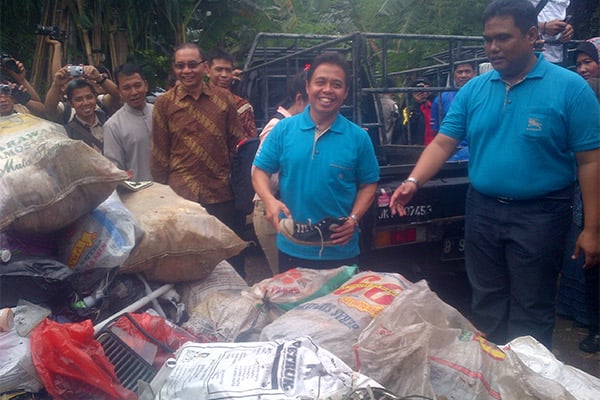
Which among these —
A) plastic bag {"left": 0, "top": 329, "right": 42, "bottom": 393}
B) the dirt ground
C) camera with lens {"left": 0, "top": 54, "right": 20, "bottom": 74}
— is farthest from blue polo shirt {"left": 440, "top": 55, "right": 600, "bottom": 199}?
camera with lens {"left": 0, "top": 54, "right": 20, "bottom": 74}

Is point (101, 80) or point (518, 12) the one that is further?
point (101, 80)

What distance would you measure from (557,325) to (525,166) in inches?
82.2

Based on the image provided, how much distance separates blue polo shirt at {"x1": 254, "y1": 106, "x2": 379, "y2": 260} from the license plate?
108 centimetres

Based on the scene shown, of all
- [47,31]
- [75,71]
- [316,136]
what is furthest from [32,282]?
[47,31]

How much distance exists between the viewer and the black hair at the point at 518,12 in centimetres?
271

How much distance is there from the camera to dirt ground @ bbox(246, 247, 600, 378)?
3.75 m

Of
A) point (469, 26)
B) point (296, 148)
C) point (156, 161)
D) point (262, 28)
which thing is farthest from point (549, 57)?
Result: point (469, 26)

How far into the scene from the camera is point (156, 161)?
3955 mm

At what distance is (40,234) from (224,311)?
0.80 meters

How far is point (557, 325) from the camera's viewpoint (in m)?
4.32

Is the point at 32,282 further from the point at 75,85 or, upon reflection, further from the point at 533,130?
the point at 75,85

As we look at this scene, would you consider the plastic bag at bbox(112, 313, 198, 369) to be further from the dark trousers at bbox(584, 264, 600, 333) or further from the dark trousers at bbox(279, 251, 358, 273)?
the dark trousers at bbox(584, 264, 600, 333)

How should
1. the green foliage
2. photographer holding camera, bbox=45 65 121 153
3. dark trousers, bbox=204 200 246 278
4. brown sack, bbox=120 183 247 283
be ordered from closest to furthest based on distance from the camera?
1. brown sack, bbox=120 183 247 283
2. dark trousers, bbox=204 200 246 278
3. photographer holding camera, bbox=45 65 121 153
4. the green foliage

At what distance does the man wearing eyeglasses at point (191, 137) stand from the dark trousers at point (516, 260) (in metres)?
1.73
